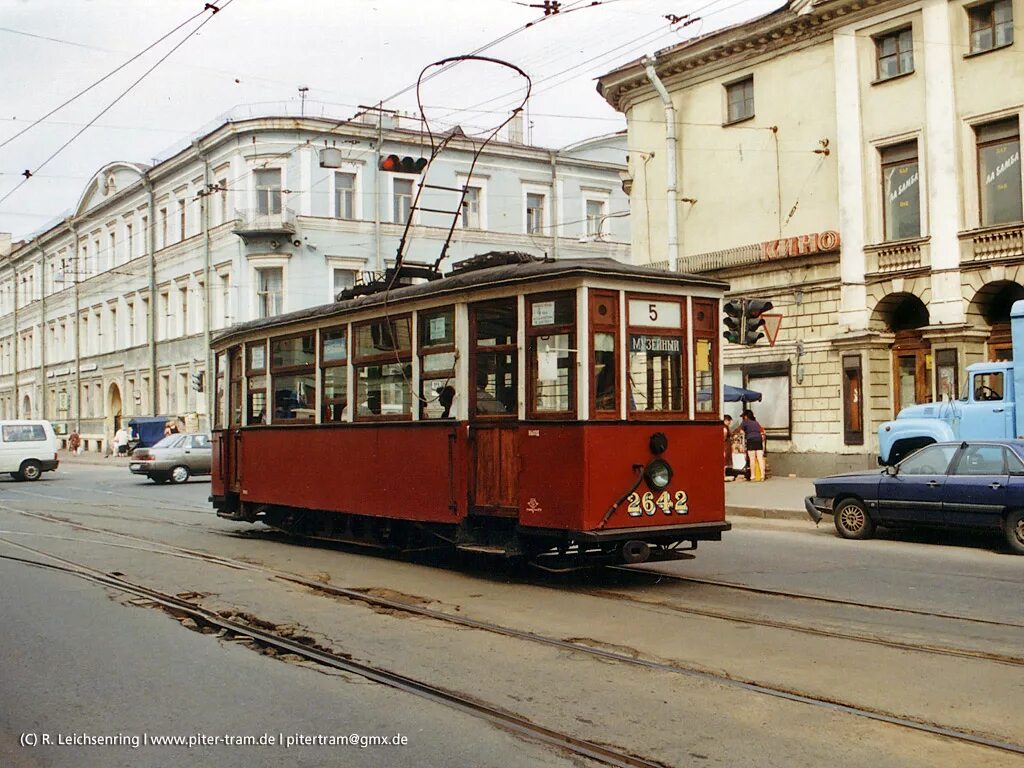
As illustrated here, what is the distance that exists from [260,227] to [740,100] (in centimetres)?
2069

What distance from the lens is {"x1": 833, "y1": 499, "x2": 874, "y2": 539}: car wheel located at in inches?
584

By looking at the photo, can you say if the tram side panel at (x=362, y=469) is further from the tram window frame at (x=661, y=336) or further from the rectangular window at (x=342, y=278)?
the rectangular window at (x=342, y=278)

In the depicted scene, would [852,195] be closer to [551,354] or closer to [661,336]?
[661,336]

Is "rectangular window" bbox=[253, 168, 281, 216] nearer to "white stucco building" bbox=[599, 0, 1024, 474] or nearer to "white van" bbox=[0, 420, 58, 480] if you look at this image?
"white van" bbox=[0, 420, 58, 480]

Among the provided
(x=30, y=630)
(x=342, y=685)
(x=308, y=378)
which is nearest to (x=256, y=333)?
A: (x=308, y=378)

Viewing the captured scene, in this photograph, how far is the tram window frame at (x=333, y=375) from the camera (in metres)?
12.9

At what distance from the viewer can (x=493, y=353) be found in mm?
10562

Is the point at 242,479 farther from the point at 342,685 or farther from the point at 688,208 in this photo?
the point at 688,208

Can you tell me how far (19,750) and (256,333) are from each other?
10.0 m

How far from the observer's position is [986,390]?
18.7 meters

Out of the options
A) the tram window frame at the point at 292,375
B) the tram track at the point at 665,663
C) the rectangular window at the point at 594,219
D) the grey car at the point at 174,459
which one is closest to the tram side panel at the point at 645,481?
the tram track at the point at 665,663

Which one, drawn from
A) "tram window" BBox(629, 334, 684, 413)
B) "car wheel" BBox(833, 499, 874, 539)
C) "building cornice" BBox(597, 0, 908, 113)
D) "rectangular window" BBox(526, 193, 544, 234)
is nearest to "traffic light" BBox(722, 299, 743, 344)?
"car wheel" BBox(833, 499, 874, 539)

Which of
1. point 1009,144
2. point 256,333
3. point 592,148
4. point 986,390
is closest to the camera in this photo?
point 256,333

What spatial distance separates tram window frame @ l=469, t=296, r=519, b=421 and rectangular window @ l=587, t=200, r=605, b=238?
38.3 meters
